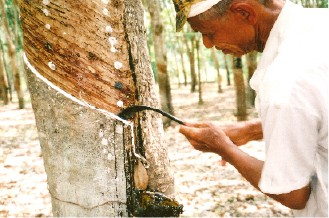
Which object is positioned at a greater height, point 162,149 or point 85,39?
point 85,39

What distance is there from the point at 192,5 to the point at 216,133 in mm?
542

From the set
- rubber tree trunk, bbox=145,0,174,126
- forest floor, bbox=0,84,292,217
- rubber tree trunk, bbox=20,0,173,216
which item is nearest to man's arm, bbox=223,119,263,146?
rubber tree trunk, bbox=20,0,173,216

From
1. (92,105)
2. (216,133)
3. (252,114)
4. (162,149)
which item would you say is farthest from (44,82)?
(252,114)

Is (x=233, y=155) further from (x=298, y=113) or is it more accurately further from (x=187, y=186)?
(x=187, y=186)

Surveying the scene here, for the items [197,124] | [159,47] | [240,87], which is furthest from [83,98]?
[159,47]

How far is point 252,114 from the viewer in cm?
1126

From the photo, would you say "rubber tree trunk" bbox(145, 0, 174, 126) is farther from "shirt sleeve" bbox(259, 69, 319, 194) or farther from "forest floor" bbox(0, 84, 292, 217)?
"shirt sleeve" bbox(259, 69, 319, 194)

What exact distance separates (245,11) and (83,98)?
2.31 ft

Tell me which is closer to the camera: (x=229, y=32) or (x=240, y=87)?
(x=229, y=32)

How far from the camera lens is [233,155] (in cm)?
141

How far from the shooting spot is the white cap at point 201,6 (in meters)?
1.37

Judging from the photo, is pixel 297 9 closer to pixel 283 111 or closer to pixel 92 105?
pixel 283 111

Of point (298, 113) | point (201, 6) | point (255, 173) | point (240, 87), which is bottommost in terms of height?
point (240, 87)

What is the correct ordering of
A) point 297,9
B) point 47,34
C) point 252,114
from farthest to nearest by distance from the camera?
point 252,114 < point 297,9 < point 47,34
